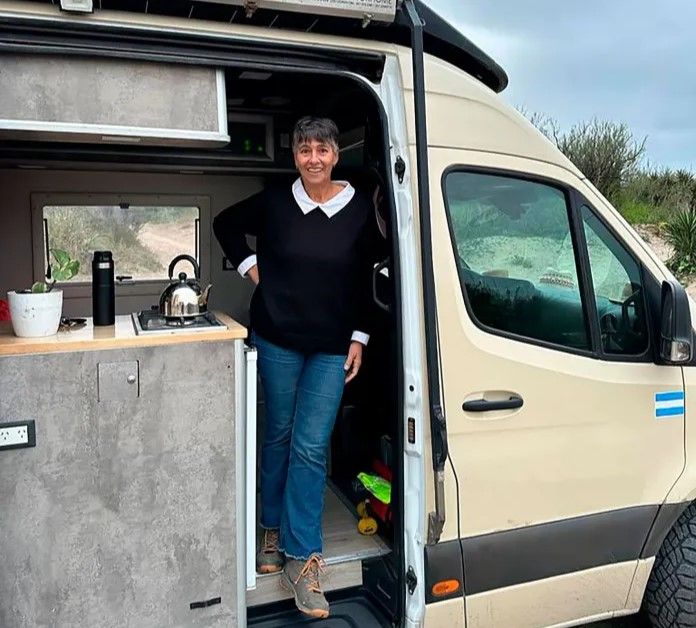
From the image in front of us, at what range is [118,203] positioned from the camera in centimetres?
409

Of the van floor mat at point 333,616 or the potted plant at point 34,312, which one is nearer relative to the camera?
the potted plant at point 34,312

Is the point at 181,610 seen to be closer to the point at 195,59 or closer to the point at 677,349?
the point at 195,59

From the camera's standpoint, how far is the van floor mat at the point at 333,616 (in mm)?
2527

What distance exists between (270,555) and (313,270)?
115 centimetres

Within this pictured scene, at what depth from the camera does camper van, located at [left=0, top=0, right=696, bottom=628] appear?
2.02 meters

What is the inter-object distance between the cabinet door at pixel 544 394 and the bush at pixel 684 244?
12316mm

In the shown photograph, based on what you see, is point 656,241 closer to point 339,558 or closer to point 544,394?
point 544,394

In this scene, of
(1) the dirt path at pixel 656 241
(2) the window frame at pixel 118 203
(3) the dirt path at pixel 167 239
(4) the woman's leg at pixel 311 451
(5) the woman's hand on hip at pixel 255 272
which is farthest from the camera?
(1) the dirt path at pixel 656 241

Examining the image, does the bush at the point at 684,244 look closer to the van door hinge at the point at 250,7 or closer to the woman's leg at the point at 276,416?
the woman's leg at the point at 276,416

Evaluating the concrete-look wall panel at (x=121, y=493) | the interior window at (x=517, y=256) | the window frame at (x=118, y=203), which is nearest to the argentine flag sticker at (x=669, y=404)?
the interior window at (x=517, y=256)

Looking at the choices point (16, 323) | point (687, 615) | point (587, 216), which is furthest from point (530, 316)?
point (16, 323)

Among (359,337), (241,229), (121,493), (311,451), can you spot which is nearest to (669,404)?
(359,337)

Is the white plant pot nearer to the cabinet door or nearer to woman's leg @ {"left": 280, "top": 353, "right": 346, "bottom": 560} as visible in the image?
woman's leg @ {"left": 280, "top": 353, "right": 346, "bottom": 560}

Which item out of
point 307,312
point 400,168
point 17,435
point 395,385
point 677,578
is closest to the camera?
point 17,435
